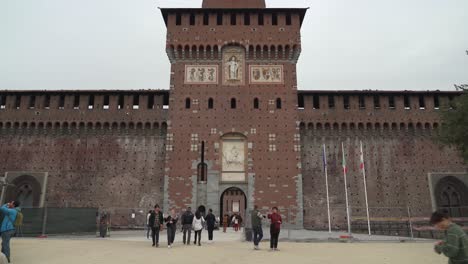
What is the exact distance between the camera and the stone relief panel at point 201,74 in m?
27.9

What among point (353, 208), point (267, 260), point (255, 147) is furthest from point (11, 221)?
point (353, 208)

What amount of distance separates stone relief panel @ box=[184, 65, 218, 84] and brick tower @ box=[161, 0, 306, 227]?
7 centimetres

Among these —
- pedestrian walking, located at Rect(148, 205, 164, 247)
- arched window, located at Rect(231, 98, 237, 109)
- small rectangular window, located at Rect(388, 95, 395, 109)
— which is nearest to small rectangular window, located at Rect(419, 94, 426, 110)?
small rectangular window, located at Rect(388, 95, 395, 109)

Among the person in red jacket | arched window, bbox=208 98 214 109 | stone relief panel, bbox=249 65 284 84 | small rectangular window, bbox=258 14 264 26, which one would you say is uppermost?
small rectangular window, bbox=258 14 264 26

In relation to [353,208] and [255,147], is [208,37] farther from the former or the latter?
[353,208]

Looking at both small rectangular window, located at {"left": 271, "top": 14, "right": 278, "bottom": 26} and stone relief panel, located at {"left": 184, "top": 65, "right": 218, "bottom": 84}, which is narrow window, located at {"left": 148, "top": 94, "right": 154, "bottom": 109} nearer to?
stone relief panel, located at {"left": 184, "top": 65, "right": 218, "bottom": 84}

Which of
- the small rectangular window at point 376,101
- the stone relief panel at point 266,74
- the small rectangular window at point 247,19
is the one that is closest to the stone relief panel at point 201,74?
the stone relief panel at point 266,74

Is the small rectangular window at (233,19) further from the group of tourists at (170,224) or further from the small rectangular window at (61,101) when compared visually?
the group of tourists at (170,224)

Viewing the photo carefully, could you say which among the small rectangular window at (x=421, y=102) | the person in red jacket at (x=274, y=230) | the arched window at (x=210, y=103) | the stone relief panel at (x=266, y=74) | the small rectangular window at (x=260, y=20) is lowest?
the person in red jacket at (x=274, y=230)

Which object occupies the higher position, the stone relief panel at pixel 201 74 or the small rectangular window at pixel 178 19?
the small rectangular window at pixel 178 19

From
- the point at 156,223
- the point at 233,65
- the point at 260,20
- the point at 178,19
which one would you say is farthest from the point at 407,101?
the point at 156,223

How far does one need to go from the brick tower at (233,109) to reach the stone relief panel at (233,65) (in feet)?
0.24

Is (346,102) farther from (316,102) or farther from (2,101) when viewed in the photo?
(2,101)

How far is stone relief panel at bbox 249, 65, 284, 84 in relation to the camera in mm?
27875
